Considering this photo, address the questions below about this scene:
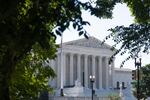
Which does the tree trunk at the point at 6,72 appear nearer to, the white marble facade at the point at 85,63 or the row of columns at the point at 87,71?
the row of columns at the point at 87,71

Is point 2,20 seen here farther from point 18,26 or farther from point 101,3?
point 101,3

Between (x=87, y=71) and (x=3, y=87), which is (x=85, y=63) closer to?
(x=87, y=71)

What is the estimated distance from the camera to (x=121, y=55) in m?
12.2

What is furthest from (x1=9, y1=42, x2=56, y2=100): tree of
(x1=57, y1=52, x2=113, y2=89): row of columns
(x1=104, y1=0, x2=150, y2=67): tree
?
(x1=57, y1=52, x2=113, y2=89): row of columns

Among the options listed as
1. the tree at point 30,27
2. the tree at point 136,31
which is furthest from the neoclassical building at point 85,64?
the tree at point 30,27

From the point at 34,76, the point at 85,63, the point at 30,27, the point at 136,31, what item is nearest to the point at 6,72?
the point at 30,27

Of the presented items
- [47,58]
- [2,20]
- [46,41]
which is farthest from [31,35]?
[47,58]

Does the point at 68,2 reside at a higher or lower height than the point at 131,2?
lower

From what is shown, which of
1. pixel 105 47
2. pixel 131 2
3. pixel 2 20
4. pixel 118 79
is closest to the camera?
pixel 2 20

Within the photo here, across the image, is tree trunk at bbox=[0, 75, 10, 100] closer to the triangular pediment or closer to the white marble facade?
the white marble facade

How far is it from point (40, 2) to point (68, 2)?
423 mm

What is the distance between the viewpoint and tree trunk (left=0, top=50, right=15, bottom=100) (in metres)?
6.63

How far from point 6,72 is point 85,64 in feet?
427

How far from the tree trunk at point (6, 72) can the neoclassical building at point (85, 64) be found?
119 metres
